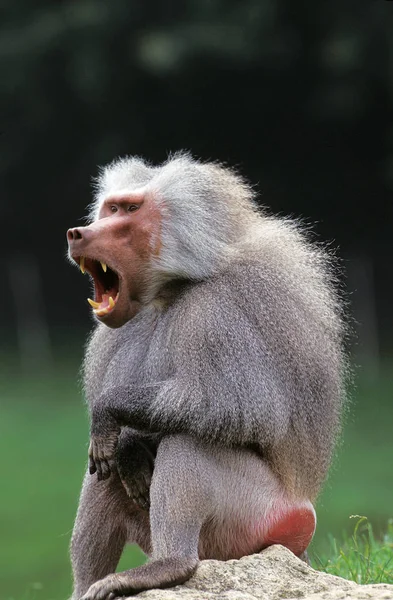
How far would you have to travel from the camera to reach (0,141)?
1315cm

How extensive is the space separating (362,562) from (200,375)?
3.89 ft

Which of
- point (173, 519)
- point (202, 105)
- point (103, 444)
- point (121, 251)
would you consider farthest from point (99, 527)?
point (202, 105)

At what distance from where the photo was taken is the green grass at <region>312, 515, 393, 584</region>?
3.97m

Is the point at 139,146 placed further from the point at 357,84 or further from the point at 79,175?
the point at 357,84

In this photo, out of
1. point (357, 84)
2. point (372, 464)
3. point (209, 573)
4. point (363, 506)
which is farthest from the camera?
point (357, 84)

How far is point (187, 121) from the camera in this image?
1307 centimetres

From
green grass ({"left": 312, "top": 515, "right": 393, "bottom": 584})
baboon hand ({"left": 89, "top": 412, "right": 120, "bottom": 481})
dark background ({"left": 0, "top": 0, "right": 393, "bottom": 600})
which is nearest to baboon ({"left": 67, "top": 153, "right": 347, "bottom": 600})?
baboon hand ({"left": 89, "top": 412, "right": 120, "bottom": 481})

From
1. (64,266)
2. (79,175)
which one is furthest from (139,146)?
(64,266)

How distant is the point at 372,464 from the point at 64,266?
5.34 meters

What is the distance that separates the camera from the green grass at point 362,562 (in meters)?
3.97

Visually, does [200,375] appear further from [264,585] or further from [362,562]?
[362,562]

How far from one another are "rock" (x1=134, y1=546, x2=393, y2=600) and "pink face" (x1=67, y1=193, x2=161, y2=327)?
0.90m

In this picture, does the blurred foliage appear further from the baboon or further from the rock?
the rock

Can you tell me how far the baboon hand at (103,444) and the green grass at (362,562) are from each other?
3.03 feet
